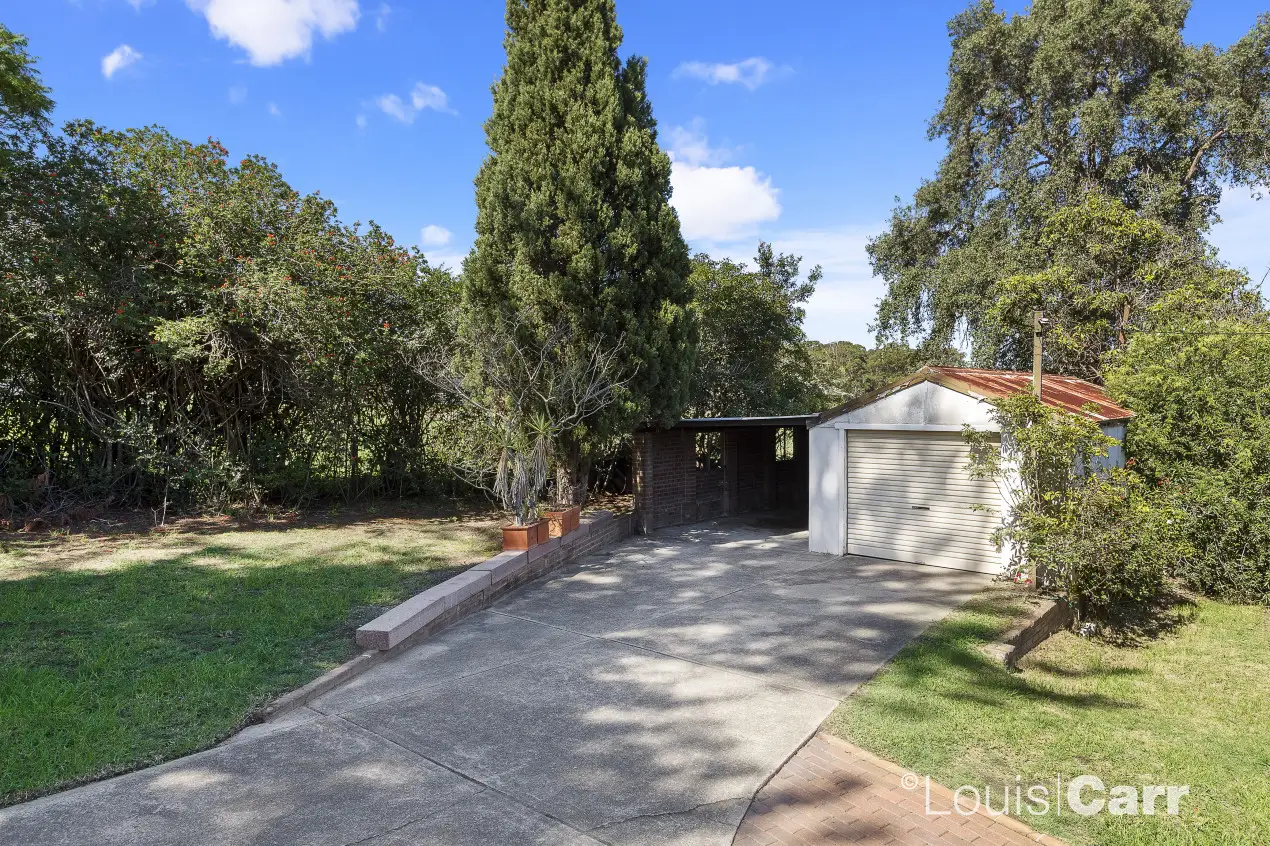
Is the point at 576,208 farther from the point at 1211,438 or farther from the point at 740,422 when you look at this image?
the point at 1211,438

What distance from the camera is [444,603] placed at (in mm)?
6352

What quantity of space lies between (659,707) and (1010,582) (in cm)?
531

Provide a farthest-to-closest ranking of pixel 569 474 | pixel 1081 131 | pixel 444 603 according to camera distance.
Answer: pixel 1081 131
pixel 569 474
pixel 444 603

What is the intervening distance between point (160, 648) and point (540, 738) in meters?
3.43

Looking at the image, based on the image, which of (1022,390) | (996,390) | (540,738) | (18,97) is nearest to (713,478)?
(996,390)

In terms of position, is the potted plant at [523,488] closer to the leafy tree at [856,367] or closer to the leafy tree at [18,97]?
the leafy tree at [18,97]

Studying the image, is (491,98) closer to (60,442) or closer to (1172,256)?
(60,442)

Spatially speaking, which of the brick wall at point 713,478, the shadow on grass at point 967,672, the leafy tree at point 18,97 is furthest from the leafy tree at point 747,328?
the leafy tree at point 18,97

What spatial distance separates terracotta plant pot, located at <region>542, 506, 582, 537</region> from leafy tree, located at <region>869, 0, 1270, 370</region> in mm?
11027

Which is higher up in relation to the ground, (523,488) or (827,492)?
(523,488)

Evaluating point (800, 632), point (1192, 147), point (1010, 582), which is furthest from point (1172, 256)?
point (800, 632)

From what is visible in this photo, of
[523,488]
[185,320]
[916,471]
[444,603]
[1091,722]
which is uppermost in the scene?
[185,320]

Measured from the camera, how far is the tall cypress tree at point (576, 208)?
32.1 feet

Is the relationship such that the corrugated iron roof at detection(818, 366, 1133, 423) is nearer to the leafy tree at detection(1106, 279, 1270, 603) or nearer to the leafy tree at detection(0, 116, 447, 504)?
the leafy tree at detection(1106, 279, 1270, 603)
